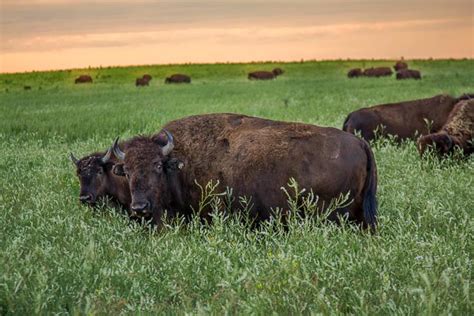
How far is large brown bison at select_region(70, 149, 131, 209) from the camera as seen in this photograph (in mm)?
10438

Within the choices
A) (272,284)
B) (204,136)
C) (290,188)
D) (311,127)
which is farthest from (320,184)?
(272,284)

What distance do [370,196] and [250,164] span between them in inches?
58.4

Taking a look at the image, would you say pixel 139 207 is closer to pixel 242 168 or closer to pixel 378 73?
pixel 242 168

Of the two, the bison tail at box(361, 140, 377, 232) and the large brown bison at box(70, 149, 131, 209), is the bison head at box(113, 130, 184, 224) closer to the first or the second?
the large brown bison at box(70, 149, 131, 209)

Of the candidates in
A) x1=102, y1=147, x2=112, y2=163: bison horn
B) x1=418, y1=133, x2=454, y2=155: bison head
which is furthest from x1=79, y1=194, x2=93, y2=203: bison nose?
x1=418, y1=133, x2=454, y2=155: bison head

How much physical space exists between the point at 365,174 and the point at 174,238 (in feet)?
7.97

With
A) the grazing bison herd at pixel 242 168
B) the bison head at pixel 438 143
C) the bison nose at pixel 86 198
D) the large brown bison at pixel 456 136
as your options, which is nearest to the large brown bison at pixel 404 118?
the large brown bison at pixel 456 136

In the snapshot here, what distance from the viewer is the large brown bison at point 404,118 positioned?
1611 centimetres

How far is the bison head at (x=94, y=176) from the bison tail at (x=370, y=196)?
13.1 ft

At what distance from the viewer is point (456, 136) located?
1352 centimetres

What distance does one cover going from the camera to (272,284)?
17.7ft

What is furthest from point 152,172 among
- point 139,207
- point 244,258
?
point 244,258

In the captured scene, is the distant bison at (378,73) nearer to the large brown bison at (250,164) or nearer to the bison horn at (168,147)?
the large brown bison at (250,164)

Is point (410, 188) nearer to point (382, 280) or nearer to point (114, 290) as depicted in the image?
point (382, 280)
